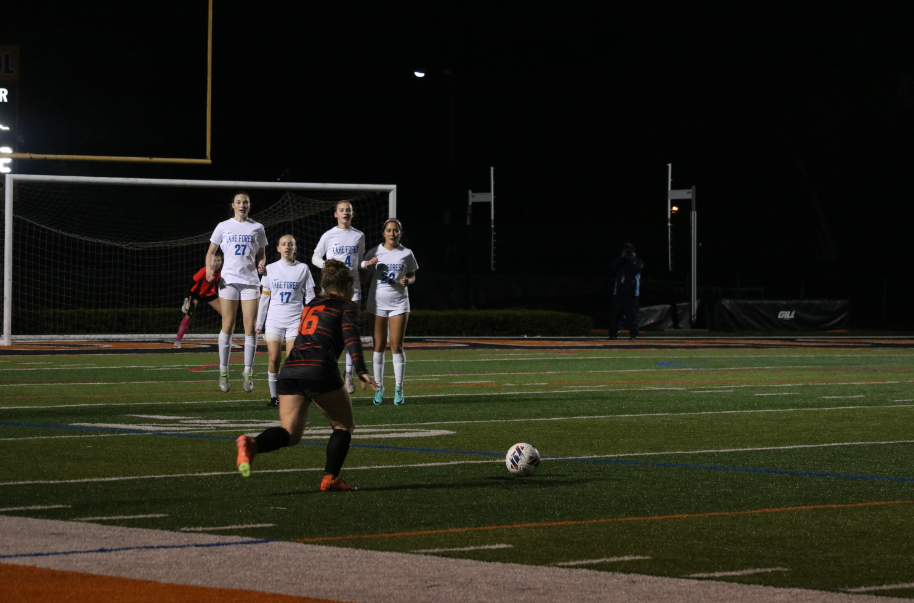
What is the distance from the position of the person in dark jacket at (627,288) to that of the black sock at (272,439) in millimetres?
25358

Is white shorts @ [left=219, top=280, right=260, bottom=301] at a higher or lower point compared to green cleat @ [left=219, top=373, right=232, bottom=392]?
higher

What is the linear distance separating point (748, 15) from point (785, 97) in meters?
3.53

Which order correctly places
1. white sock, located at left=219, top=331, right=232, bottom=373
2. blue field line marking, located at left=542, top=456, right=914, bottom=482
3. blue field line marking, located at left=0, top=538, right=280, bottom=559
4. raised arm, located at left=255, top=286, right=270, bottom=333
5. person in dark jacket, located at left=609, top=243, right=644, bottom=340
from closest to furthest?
blue field line marking, located at left=0, top=538, right=280, bottom=559 < blue field line marking, located at left=542, top=456, right=914, bottom=482 < white sock, located at left=219, top=331, right=232, bottom=373 < raised arm, located at left=255, top=286, right=270, bottom=333 < person in dark jacket, located at left=609, top=243, right=644, bottom=340

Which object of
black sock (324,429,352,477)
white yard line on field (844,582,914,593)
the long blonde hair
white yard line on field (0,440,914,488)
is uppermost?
the long blonde hair

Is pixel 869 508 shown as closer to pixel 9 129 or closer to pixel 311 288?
pixel 311 288

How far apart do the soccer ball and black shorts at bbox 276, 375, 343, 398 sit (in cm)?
137

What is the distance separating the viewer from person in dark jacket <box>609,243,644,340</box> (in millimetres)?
33344

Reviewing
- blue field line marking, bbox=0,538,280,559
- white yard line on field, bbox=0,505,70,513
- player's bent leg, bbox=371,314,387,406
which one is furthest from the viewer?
player's bent leg, bbox=371,314,387,406

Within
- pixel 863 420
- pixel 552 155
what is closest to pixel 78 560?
pixel 863 420

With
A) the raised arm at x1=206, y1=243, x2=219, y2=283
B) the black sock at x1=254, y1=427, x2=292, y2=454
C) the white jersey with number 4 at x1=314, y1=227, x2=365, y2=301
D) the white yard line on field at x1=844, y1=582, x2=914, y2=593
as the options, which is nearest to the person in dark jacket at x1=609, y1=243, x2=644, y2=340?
the raised arm at x1=206, y1=243, x2=219, y2=283

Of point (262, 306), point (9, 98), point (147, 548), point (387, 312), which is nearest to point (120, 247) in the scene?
point (9, 98)

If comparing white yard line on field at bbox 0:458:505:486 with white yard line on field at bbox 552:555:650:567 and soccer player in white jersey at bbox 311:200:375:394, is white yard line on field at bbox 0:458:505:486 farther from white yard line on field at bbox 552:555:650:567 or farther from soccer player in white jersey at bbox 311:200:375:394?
soccer player in white jersey at bbox 311:200:375:394

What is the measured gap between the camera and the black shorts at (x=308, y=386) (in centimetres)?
826

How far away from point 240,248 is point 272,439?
810 cm
